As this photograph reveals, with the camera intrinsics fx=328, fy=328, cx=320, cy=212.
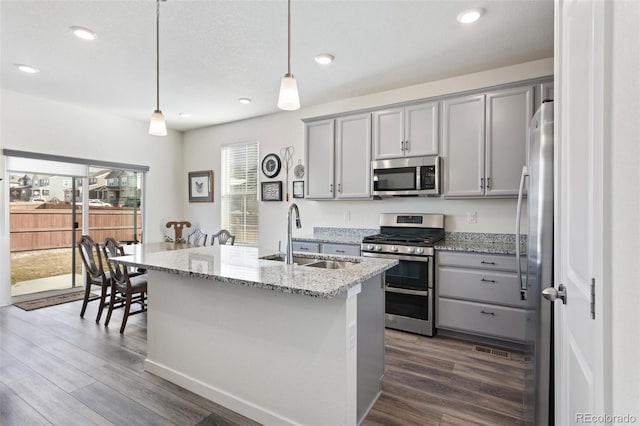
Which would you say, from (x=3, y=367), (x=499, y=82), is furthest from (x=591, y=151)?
(x=3, y=367)

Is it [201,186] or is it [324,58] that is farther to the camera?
[201,186]

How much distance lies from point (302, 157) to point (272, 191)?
720 mm

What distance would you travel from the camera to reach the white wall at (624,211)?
1.87 ft

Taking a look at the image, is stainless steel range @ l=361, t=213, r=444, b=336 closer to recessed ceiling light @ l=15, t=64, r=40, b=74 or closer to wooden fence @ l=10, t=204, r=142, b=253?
recessed ceiling light @ l=15, t=64, r=40, b=74

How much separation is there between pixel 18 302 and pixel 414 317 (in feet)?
16.3

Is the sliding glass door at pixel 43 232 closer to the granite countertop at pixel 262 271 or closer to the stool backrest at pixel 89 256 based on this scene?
the stool backrest at pixel 89 256

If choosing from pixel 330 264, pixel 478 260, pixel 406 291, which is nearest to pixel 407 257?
pixel 406 291

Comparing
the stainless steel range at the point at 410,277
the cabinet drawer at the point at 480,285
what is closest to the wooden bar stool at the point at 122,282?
the stainless steel range at the point at 410,277

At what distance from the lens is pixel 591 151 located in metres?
0.86

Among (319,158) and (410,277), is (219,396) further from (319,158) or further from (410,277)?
(319,158)

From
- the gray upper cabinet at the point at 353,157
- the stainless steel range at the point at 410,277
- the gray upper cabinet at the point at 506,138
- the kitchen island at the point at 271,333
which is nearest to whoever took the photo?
the kitchen island at the point at 271,333

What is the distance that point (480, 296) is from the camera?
3061mm

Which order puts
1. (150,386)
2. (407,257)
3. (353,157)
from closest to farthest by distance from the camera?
(150,386), (407,257), (353,157)

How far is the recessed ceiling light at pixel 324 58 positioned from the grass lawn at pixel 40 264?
4470mm
